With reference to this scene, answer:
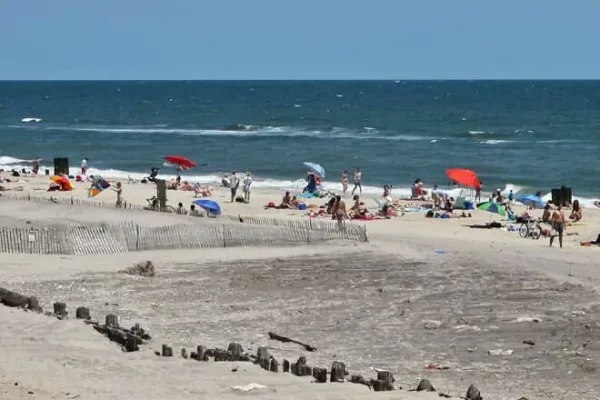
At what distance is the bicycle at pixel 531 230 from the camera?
1206 inches

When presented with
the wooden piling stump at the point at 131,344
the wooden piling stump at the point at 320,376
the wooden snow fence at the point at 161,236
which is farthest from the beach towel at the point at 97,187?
the wooden piling stump at the point at 320,376

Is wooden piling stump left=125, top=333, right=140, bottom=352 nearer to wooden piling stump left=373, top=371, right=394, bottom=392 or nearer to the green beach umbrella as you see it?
wooden piling stump left=373, top=371, right=394, bottom=392

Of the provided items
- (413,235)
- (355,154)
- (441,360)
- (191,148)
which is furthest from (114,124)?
(441,360)

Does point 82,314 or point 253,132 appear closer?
point 82,314

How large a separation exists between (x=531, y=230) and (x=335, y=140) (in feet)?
146

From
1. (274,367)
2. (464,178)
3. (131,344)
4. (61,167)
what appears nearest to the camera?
(274,367)

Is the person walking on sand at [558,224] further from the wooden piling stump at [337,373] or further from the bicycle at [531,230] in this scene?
the wooden piling stump at [337,373]

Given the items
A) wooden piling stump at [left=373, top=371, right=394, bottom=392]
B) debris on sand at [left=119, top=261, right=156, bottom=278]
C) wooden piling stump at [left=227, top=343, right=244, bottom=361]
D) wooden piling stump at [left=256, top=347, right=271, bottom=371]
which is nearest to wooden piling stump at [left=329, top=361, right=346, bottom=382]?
wooden piling stump at [left=373, top=371, right=394, bottom=392]

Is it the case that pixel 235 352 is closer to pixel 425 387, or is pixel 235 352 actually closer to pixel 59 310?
pixel 425 387

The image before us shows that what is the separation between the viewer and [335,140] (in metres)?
74.7

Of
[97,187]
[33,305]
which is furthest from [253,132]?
[33,305]

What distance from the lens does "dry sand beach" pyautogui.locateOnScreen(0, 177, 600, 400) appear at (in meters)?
14.2

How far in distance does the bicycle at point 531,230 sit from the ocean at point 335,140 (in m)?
12.3

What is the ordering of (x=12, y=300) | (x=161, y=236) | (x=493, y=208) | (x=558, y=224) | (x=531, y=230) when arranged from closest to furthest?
1. (x=12, y=300)
2. (x=161, y=236)
3. (x=558, y=224)
4. (x=531, y=230)
5. (x=493, y=208)
